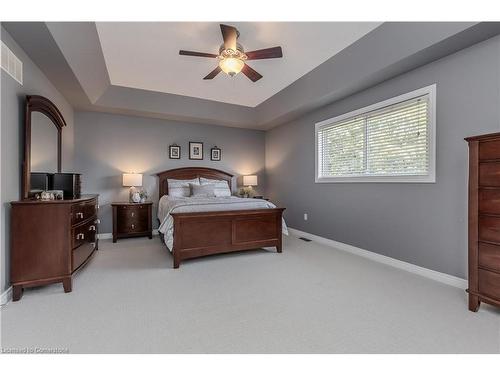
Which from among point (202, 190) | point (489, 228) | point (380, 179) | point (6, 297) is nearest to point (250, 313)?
point (489, 228)

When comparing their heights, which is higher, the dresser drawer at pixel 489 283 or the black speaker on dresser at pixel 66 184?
the black speaker on dresser at pixel 66 184

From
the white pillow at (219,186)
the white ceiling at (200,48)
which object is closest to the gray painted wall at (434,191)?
the white ceiling at (200,48)

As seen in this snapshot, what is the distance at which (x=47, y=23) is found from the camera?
6.73ft

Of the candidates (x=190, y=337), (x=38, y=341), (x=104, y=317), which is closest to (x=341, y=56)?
(x=190, y=337)

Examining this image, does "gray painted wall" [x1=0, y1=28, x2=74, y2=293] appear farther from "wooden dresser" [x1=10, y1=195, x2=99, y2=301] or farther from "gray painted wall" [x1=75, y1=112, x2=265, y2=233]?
"gray painted wall" [x1=75, y1=112, x2=265, y2=233]

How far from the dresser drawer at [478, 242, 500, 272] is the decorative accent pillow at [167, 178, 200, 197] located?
4.37m

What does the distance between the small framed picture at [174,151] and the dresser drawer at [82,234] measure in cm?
234

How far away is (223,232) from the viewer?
11.1 feet

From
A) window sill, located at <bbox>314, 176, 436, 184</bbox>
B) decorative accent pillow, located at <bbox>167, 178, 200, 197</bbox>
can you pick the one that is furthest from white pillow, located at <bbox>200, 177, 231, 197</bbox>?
window sill, located at <bbox>314, 176, 436, 184</bbox>

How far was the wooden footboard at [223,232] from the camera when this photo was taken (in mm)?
3148

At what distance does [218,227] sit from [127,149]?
283cm

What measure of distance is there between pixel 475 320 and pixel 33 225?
3.78 metres

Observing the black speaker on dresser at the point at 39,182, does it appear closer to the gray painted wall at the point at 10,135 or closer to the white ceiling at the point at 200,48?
the gray painted wall at the point at 10,135

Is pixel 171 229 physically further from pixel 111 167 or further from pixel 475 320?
pixel 475 320
